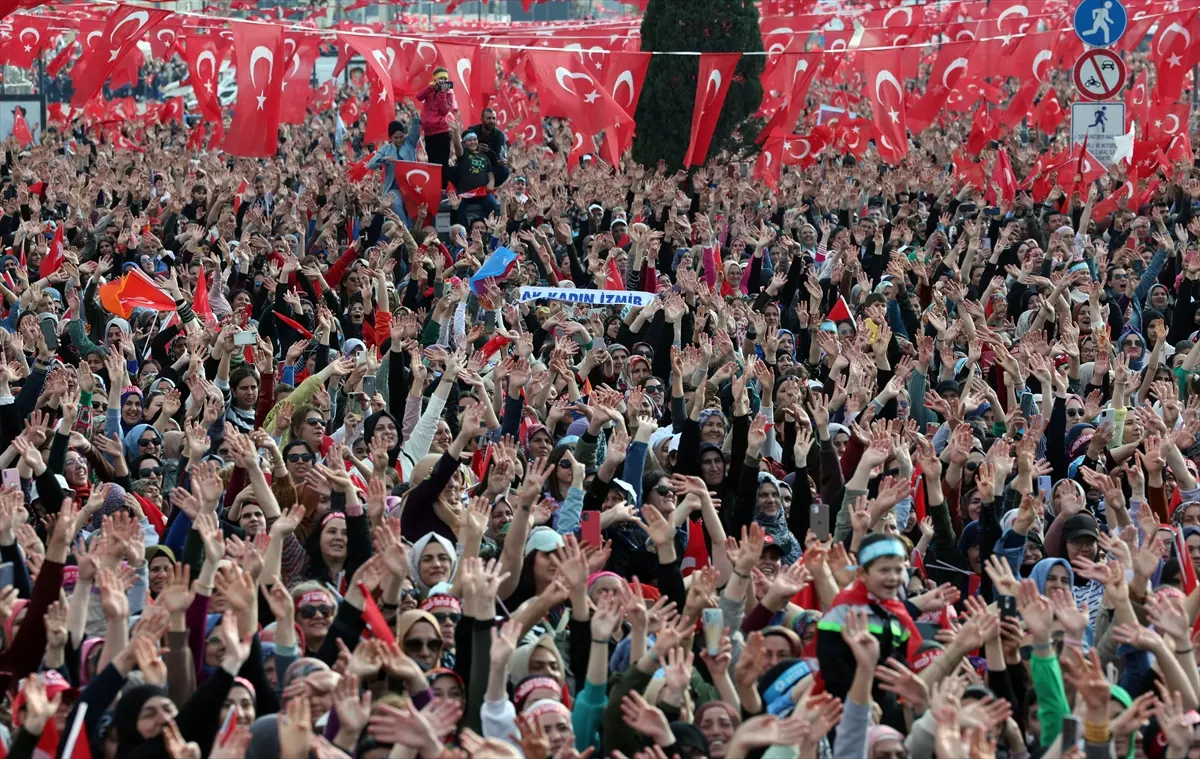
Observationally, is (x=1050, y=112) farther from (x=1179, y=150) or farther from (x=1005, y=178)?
(x=1005, y=178)

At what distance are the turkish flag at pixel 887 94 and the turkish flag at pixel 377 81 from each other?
16.3 ft

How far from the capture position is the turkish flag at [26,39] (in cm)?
2495

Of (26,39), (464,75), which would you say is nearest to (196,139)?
(26,39)

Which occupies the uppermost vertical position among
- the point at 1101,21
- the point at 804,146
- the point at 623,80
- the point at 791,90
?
the point at 1101,21

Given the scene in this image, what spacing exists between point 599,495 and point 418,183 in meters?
9.67

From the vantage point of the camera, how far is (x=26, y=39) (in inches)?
994

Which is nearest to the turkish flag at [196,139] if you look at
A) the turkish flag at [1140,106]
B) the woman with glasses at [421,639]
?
the turkish flag at [1140,106]

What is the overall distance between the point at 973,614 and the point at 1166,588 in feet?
2.64

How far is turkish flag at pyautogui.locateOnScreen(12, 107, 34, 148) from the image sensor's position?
92.6ft

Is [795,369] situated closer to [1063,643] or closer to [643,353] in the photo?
[643,353]

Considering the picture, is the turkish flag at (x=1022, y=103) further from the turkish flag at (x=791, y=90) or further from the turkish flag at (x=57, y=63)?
the turkish flag at (x=57, y=63)

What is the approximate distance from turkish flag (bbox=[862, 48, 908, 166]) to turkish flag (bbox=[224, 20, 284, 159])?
254 inches

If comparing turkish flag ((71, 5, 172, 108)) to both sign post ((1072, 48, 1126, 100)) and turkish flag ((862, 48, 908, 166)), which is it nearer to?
turkish flag ((862, 48, 908, 166))

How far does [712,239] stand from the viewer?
16.8m
